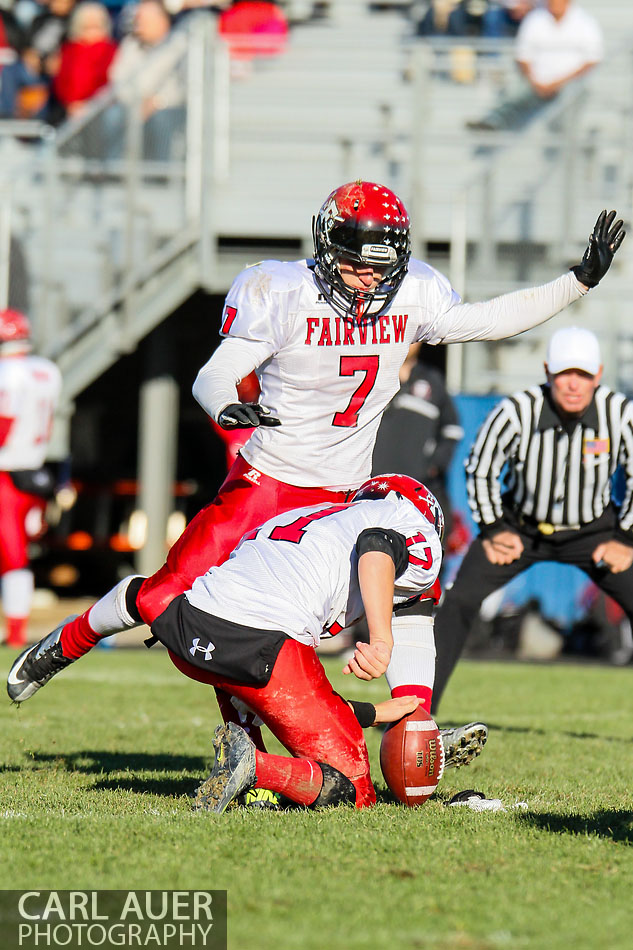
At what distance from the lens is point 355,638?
32.9 feet

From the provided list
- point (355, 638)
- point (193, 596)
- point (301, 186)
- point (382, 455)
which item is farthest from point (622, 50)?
point (193, 596)

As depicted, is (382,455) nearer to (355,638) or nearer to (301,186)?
(355,638)

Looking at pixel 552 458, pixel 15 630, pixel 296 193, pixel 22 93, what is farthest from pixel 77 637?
pixel 22 93

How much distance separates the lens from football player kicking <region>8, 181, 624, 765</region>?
4551 mm

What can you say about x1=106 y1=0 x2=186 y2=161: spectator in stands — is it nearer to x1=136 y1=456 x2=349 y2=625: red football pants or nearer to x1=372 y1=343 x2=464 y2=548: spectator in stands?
x1=372 y1=343 x2=464 y2=548: spectator in stands

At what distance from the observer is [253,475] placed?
15.7ft

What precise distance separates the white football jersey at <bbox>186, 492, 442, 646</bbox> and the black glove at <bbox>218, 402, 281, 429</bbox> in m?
0.43

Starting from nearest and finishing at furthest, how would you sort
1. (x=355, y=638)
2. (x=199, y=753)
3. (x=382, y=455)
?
(x=199, y=753) < (x=382, y=455) < (x=355, y=638)

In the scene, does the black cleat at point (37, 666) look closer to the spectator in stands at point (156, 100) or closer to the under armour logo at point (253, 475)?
the under armour logo at point (253, 475)

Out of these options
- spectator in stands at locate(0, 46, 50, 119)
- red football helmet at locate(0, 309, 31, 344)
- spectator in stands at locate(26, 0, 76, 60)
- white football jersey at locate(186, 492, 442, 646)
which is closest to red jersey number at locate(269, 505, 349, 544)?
white football jersey at locate(186, 492, 442, 646)

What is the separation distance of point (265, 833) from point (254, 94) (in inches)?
393

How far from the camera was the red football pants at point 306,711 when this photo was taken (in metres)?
4.22

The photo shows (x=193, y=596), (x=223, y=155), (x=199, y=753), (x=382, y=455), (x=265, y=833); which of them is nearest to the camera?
Result: (x=265, y=833)

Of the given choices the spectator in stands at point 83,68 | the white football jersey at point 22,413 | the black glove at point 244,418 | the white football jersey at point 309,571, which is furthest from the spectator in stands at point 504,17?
the black glove at point 244,418
